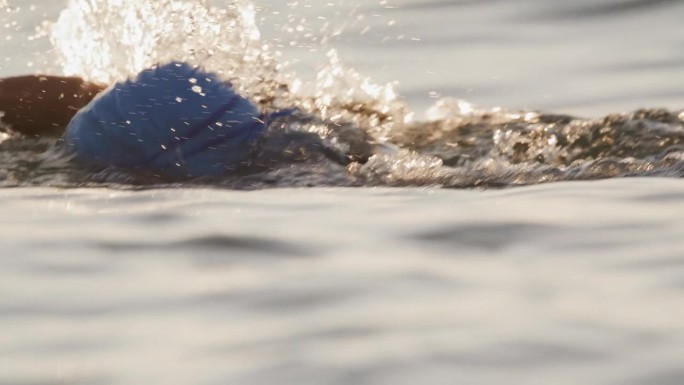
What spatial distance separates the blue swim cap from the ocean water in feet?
0.33

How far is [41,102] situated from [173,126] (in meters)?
1.09

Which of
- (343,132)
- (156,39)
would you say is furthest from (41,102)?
(343,132)

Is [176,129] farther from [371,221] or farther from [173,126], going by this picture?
[371,221]

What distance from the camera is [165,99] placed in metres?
5.59

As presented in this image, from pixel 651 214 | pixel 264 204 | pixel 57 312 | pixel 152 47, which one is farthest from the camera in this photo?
pixel 152 47

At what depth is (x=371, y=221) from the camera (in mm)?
4406

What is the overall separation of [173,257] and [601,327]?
1369mm


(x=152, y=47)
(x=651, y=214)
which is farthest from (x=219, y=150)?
(x=651, y=214)

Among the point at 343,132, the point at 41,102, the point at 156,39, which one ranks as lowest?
the point at 343,132

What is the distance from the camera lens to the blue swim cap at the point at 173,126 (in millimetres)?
5551

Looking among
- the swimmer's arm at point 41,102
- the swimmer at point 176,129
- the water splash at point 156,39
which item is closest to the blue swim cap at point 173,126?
the swimmer at point 176,129

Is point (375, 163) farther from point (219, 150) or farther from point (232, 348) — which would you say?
point (232, 348)

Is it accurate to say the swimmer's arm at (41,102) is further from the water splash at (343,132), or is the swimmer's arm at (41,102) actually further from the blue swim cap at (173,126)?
the blue swim cap at (173,126)

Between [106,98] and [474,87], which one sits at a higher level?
[106,98]
